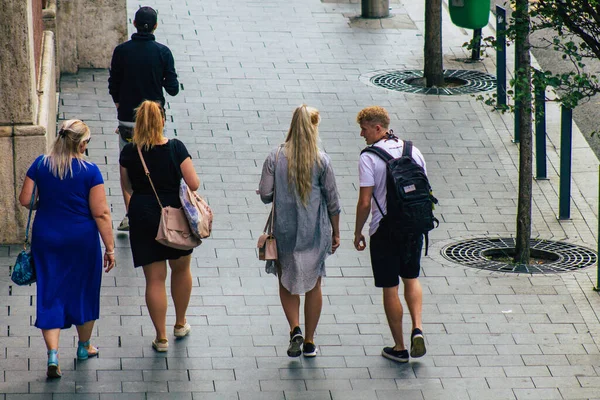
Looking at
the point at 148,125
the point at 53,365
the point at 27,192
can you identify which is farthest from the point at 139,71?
the point at 53,365

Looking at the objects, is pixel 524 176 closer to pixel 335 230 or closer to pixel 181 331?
pixel 335 230

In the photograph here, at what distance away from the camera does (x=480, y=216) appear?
10.9m

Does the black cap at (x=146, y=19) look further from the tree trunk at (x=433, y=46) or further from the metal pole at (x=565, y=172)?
the tree trunk at (x=433, y=46)

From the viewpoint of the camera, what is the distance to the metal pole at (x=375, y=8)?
18.0 meters

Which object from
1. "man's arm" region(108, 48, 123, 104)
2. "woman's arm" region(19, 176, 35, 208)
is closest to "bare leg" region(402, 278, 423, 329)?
"woman's arm" region(19, 176, 35, 208)

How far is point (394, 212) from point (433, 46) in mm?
7542

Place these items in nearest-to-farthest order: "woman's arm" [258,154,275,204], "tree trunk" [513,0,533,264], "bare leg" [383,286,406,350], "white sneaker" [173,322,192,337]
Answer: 1. "woman's arm" [258,154,275,204]
2. "bare leg" [383,286,406,350]
3. "white sneaker" [173,322,192,337]
4. "tree trunk" [513,0,533,264]

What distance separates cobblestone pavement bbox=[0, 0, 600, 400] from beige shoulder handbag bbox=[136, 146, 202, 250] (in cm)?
80

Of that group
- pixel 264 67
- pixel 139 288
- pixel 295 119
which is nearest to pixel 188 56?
pixel 264 67

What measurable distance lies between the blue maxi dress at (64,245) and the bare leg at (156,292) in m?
0.43

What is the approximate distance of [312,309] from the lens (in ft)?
26.1

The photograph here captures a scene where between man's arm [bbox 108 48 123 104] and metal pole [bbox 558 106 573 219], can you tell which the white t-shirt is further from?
metal pole [bbox 558 106 573 219]

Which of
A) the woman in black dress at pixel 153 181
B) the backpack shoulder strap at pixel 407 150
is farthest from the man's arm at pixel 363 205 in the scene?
the woman in black dress at pixel 153 181

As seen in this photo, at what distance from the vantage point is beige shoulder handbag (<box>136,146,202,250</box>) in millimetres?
7664
